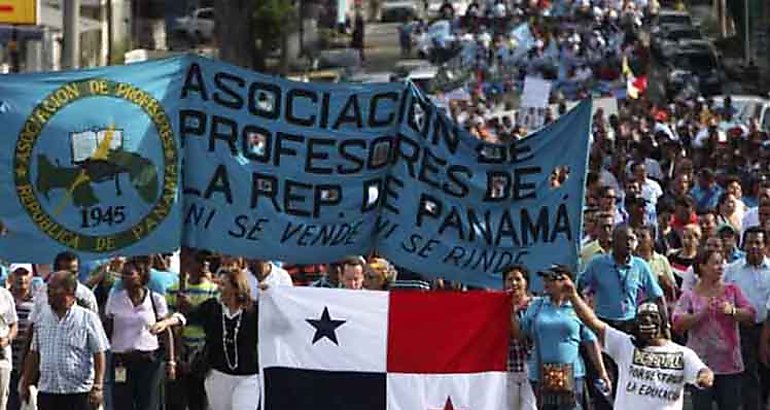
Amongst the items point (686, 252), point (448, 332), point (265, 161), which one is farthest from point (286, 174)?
point (686, 252)

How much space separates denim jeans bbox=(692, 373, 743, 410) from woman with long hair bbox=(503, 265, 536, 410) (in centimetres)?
143

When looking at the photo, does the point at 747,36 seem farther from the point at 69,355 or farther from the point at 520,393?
the point at 69,355

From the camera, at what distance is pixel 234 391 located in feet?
45.8

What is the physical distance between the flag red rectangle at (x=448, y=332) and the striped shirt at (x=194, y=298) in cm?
149

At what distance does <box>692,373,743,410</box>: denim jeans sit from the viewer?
14938 millimetres

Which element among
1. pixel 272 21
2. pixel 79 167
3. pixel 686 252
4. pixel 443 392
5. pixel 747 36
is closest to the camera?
pixel 79 167

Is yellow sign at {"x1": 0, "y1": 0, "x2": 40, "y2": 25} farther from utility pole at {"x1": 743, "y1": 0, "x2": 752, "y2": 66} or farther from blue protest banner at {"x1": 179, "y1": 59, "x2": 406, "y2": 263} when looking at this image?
utility pole at {"x1": 743, "y1": 0, "x2": 752, "y2": 66}

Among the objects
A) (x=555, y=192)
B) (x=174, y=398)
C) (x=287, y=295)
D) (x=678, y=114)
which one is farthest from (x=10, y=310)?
(x=678, y=114)

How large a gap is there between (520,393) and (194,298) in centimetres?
238

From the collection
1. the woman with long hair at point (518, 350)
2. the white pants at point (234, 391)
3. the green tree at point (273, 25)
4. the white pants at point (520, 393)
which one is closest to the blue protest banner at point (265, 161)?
the white pants at point (234, 391)

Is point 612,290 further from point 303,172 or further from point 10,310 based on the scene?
point 10,310

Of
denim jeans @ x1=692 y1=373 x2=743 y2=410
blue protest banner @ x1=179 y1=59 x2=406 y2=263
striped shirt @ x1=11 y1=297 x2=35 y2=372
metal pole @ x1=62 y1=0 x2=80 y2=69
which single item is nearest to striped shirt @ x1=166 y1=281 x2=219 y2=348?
striped shirt @ x1=11 y1=297 x2=35 y2=372

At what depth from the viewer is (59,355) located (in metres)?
13.6

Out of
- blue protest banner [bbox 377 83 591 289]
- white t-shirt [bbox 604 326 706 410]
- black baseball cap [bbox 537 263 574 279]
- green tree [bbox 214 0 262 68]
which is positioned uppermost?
blue protest banner [bbox 377 83 591 289]
